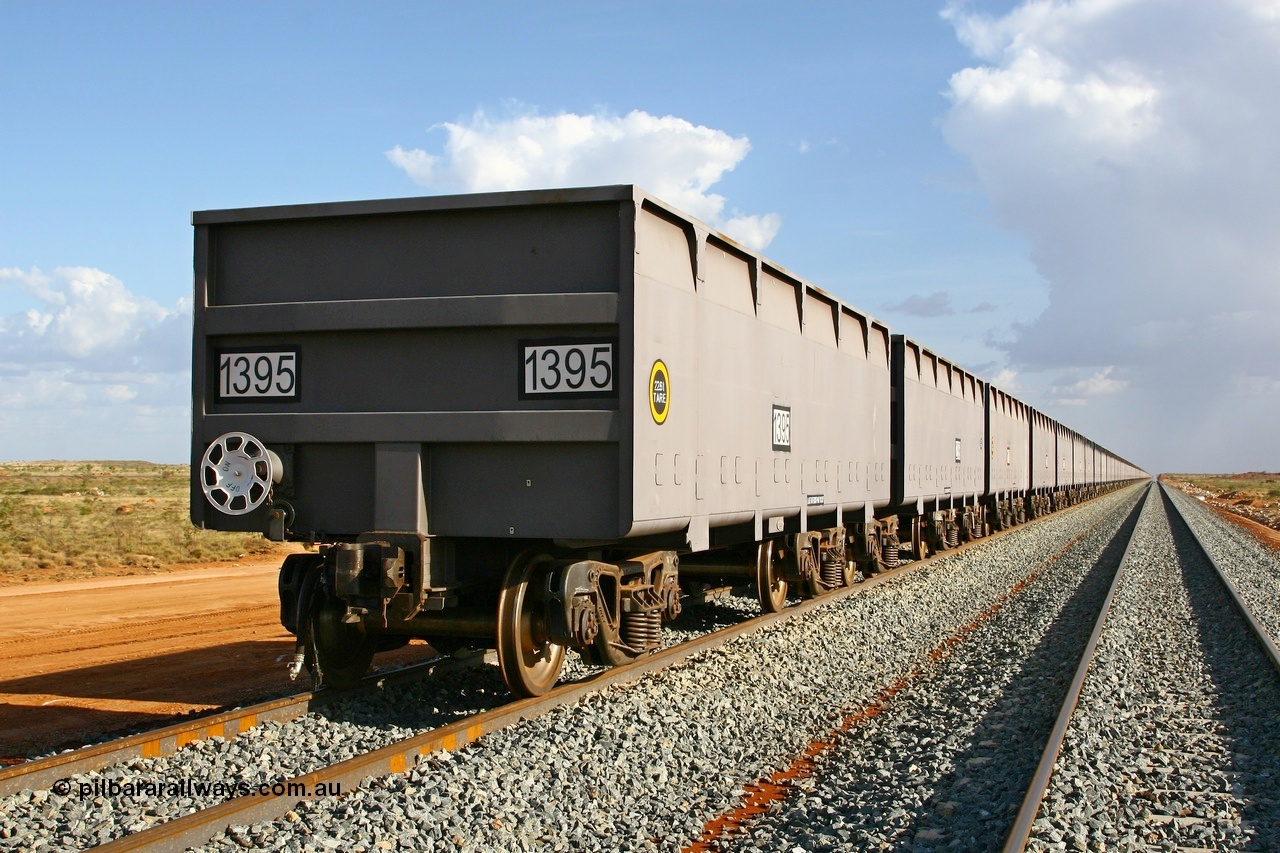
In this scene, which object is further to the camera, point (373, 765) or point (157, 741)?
point (157, 741)

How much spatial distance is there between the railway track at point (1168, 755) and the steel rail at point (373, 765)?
2.91 metres

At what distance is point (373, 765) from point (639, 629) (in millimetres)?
2696

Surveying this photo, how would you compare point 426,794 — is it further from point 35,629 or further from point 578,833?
point 35,629

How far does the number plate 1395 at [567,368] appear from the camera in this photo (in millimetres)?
6297

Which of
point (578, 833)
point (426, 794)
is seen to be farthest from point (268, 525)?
point (578, 833)

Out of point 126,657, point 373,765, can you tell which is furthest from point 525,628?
point 126,657

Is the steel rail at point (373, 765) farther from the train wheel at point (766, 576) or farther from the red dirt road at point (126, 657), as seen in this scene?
the red dirt road at point (126, 657)

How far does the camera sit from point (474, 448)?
21.5 feet

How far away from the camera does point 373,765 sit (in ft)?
17.0

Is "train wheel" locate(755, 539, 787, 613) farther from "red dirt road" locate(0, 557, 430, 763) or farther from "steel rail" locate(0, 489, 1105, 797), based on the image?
"steel rail" locate(0, 489, 1105, 797)

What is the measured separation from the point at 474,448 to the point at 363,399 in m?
0.83

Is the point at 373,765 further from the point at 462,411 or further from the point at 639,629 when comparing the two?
the point at 639,629

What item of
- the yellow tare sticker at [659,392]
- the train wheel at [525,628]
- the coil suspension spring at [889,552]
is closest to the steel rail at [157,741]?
the train wheel at [525,628]

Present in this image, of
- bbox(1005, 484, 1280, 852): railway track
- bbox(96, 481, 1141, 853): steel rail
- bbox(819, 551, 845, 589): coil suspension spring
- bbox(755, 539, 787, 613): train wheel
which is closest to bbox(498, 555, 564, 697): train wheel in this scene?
bbox(96, 481, 1141, 853): steel rail
